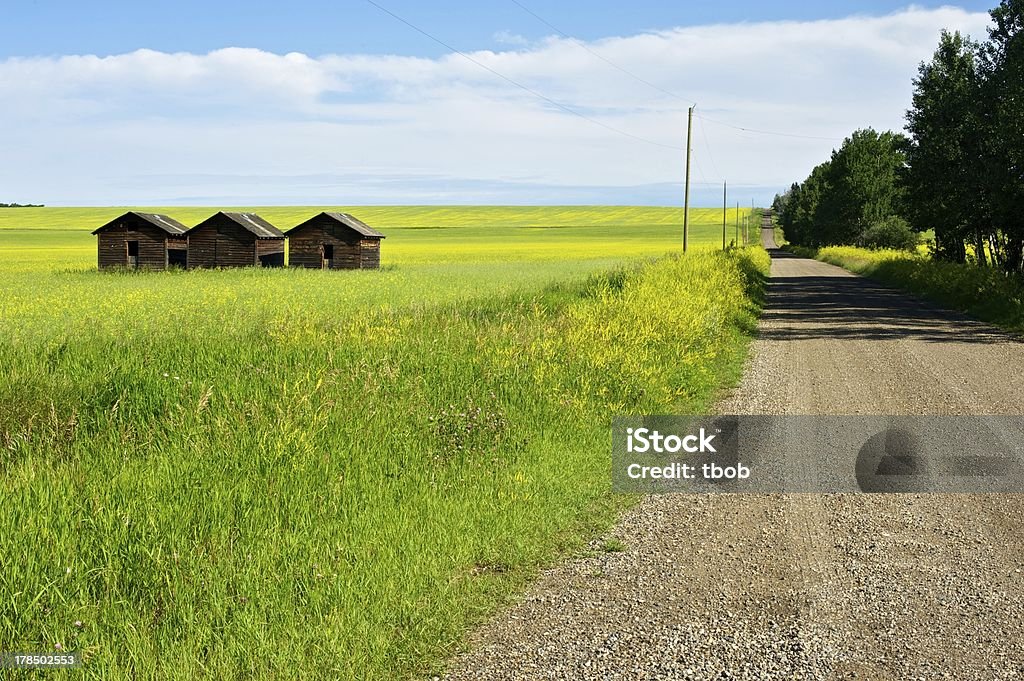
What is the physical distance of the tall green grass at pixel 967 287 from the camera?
21.3m

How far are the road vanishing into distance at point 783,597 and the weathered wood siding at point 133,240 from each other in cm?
5323

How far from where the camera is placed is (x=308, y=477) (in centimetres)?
625

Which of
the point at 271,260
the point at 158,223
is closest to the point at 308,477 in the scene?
the point at 158,223

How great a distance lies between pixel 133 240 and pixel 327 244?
39.1 feet

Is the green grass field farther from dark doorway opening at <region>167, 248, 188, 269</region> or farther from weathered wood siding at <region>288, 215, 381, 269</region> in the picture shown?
dark doorway opening at <region>167, 248, 188, 269</region>

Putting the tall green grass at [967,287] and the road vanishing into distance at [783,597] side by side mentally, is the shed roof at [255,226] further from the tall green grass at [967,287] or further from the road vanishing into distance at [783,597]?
the road vanishing into distance at [783,597]

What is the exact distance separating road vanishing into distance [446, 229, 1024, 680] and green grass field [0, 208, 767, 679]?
1.38 feet

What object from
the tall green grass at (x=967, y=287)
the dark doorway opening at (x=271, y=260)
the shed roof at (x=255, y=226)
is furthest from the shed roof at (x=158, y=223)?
the tall green grass at (x=967, y=287)

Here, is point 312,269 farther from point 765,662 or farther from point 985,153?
point 765,662

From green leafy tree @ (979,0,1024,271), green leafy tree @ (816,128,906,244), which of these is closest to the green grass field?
green leafy tree @ (979,0,1024,271)

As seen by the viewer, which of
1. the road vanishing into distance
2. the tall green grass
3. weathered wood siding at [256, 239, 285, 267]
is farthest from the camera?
weathered wood siding at [256, 239, 285, 267]

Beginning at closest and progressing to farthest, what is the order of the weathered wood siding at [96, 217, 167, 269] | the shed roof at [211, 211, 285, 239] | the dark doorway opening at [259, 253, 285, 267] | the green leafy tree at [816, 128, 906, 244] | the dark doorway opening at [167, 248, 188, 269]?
the weathered wood siding at [96, 217, 167, 269], the shed roof at [211, 211, 285, 239], the dark doorway opening at [167, 248, 188, 269], the dark doorway opening at [259, 253, 285, 267], the green leafy tree at [816, 128, 906, 244]

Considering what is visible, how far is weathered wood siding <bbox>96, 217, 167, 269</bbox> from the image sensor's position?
2136 inches

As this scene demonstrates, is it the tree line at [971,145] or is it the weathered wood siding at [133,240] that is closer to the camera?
the tree line at [971,145]
